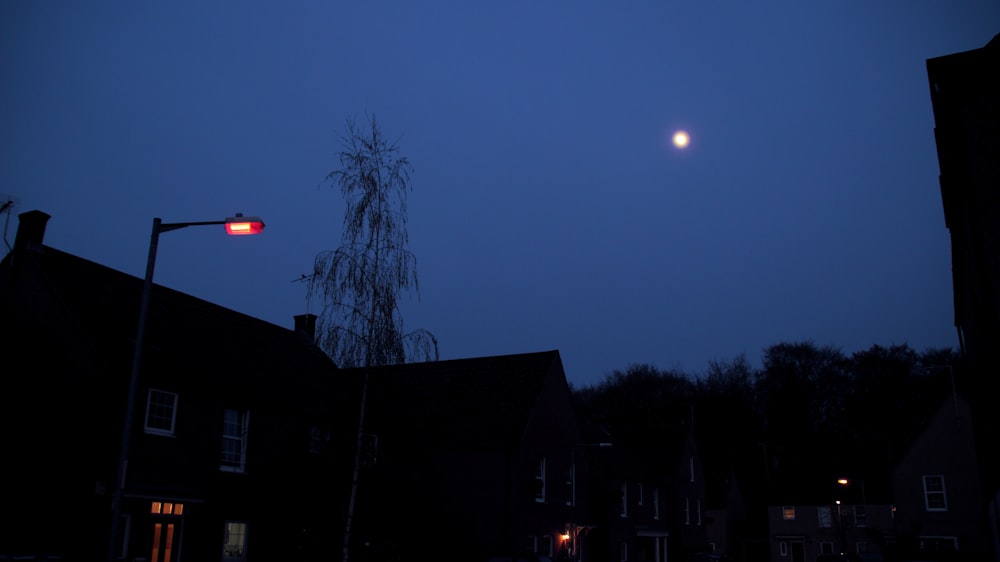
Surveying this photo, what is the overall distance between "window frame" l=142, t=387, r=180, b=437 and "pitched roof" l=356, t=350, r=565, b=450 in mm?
8867

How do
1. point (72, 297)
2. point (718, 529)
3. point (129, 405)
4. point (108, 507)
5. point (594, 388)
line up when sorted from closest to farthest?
point (129, 405) < point (108, 507) < point (72, 297) < point (718, 529) < point (594, 388)

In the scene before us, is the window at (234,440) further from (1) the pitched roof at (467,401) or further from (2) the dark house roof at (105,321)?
(1) the pitched roof at (467,401)

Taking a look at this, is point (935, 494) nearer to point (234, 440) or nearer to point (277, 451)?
point (277, 451)

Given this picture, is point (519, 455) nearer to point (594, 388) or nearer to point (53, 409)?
point (53, 409)

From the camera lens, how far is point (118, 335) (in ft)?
76.4

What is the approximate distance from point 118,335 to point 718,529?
52559 millimetres

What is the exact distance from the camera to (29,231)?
24.1 m

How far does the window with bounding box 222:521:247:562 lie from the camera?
81.1 feet

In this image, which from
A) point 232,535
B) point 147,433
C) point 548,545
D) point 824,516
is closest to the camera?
point 147,433

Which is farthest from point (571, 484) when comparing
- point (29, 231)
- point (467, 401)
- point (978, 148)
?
point (29, 231)

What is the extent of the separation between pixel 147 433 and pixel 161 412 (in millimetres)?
1014

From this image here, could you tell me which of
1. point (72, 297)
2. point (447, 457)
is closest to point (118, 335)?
point (72, 297)

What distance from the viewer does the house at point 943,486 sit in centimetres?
4344

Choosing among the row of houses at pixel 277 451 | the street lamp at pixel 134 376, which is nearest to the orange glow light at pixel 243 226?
the street lamp at pixel 134 376
